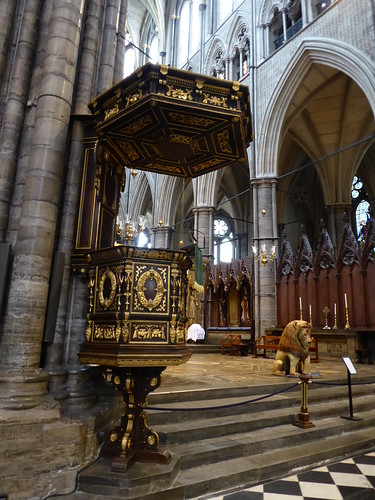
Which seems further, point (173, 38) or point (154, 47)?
point (154, 47)

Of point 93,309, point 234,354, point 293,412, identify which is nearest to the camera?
point 93,309

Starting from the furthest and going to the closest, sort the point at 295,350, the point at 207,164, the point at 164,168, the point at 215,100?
the point at 295,350 → the point at 164,168 → the point at 207,164 → the point at 215,100

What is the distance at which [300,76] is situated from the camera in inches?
555

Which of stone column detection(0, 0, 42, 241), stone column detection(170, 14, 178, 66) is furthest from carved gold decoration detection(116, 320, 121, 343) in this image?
stone column detection(170, 14, 178, 66)

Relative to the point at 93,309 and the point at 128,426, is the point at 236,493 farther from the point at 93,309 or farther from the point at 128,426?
the point at 93,309

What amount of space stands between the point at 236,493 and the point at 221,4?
22111 millimetres

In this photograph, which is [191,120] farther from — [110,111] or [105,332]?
[105,332]

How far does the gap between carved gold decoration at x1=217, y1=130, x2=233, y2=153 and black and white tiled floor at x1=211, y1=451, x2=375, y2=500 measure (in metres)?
3.55

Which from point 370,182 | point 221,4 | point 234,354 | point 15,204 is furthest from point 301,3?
point 15,204

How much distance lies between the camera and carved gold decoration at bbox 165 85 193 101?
3.62 m

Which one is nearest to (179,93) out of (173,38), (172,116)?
(172,116)

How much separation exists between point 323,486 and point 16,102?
4.44 m

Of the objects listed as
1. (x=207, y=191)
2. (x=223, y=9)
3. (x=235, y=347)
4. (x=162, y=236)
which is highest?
(x=223, y=9)

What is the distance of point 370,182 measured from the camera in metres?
21.1
